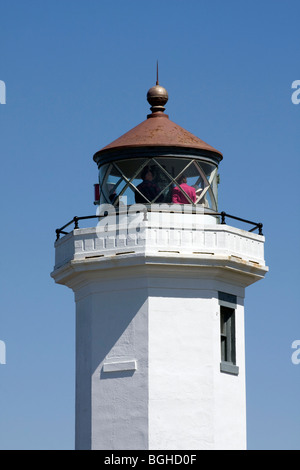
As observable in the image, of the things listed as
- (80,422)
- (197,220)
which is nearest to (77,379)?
(80,422)

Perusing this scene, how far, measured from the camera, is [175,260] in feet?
160

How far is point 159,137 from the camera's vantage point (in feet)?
163

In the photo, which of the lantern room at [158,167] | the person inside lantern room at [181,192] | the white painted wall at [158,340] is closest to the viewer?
the white painted wall at [158,340]

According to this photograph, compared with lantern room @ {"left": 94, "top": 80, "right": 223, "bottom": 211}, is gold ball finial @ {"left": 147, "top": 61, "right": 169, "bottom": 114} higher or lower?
higher

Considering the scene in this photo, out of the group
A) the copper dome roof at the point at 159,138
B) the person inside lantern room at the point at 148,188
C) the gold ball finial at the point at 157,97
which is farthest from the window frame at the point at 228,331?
the gold ball finial at the point at 157,97

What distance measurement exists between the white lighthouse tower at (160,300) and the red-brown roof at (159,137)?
3 cm

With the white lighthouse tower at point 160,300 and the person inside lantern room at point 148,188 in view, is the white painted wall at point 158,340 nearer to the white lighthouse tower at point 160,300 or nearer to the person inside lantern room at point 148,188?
the white lighthouse tower at point 160,300

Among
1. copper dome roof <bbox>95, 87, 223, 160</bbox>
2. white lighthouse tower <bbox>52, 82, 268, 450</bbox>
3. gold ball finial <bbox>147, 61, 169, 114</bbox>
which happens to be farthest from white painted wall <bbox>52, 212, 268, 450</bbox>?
gold ball finial <bbox>147, 61, 169, 114</bbox>

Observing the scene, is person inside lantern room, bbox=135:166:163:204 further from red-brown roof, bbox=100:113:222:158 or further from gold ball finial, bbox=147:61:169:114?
gold ball finial, bbox=147:61:169:114

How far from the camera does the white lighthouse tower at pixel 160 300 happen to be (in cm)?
4866

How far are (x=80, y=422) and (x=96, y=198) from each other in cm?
463

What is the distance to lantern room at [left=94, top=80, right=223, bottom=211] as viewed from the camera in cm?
4934
